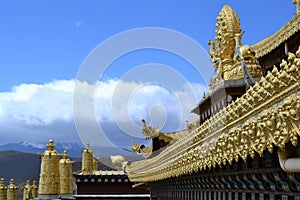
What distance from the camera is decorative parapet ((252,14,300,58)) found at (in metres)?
11.6

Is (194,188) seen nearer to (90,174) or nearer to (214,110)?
(214,110)

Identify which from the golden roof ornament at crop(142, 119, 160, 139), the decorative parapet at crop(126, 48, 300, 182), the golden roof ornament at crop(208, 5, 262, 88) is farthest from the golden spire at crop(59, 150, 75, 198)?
the decorative parapet at crop(126, 48, 300, 182)

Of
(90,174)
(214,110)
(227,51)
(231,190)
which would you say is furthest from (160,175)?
(90,174)

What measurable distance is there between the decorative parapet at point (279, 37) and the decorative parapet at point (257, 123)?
5.01 m

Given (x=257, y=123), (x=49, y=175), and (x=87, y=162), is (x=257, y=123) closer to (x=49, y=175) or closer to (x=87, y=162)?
(x=49, y=175)

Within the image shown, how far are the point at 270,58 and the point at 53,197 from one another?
9.74m

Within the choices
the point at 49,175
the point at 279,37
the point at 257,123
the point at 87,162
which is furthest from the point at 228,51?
the point at 87,162

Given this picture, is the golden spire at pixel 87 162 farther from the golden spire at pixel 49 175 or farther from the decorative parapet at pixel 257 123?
the decorative parapet at pixel 257 123

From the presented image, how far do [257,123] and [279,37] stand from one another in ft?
30.1

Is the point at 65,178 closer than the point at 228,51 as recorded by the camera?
No

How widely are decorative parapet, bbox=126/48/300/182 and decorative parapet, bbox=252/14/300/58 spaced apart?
5008 millimetres

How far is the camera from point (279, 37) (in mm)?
12898

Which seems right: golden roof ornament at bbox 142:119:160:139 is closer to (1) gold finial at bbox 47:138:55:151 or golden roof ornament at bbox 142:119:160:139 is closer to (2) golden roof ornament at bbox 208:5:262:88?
(1) gold finial at bbox 47:138:55:151

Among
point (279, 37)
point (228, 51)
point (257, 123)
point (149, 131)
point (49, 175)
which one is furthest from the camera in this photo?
point (149, 131)
